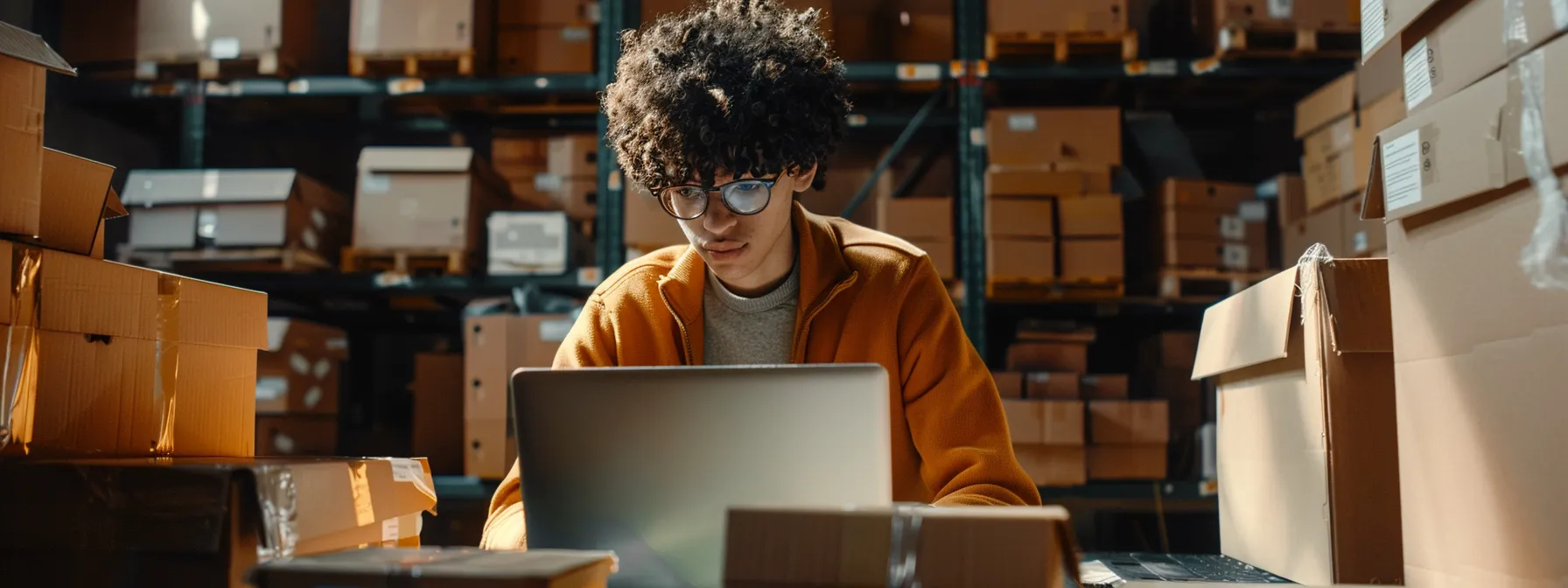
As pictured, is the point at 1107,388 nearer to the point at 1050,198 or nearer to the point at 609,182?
the point at 1050,198

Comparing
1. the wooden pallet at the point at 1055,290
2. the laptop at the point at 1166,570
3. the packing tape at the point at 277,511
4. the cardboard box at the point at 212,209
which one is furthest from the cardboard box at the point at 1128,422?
the packing tape at the point at 277,511

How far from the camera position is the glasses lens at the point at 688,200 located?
4.73ft

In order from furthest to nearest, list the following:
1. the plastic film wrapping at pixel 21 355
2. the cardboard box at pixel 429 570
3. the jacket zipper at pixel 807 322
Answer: the jacket zipper at pixel 807 322, the plastic film wrapping at pixel 21 355, the cardboard box at pixel 429 570

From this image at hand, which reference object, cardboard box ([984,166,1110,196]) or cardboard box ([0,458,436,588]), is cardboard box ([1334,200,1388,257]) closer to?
cardboard box ([984,166,1110,196])

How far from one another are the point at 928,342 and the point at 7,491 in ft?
3.56

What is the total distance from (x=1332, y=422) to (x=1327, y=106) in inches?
86.3

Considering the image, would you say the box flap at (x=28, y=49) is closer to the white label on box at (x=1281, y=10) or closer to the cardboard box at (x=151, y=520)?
the cardboard box at (x=151, y=520)

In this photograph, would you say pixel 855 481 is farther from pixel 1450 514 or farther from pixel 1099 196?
pixel 1099 196

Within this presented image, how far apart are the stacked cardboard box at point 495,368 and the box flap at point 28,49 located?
1.99 m

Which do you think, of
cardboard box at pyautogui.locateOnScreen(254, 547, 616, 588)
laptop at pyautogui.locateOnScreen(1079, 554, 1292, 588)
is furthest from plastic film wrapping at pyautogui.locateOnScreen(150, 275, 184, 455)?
laptop at pyautogui.locateOnScreen(1079, 554, 1292, 588)

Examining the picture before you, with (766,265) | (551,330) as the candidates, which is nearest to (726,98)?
(766,265)

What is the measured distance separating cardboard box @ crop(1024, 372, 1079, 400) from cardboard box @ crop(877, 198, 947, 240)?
1.68 ft

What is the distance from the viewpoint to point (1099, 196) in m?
3.24

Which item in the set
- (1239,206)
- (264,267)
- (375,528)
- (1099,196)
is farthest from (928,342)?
(264,267)
